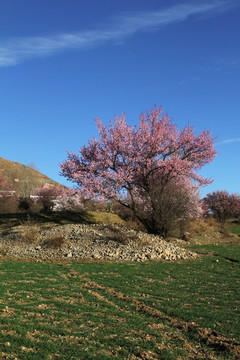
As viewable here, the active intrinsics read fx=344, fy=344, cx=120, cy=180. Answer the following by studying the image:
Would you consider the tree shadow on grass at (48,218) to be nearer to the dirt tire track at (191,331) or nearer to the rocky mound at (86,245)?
the rocky mound at (86,245)

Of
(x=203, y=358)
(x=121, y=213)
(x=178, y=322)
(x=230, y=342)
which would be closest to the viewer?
(x=203, y=358)

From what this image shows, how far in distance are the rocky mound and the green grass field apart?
4109 millimetres

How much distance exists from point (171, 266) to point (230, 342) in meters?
9.51

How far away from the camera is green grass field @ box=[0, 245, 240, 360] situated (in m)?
6.16

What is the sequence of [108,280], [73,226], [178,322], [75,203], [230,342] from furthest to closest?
[75,203], [73,226], [108,280], [178,322], [230,342]

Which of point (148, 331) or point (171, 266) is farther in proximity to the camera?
point (171, 266)

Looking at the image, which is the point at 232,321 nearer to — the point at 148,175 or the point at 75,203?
the point at 148,175

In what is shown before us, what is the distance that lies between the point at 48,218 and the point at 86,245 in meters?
12.1

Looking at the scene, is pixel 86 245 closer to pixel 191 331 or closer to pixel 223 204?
pixel 191 331

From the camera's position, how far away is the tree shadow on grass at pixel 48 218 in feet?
100

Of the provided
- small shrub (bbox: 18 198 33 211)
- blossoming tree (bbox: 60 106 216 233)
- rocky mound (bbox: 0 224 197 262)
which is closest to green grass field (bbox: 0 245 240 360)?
rocky mound (bbox: 0 224 197 262)

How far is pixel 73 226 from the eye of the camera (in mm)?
25000

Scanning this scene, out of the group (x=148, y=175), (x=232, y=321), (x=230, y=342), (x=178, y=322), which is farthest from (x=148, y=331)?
(x=148, y=175)

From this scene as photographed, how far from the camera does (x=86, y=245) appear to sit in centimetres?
2047
